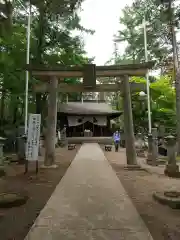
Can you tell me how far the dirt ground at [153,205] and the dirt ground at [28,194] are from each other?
6.64ft

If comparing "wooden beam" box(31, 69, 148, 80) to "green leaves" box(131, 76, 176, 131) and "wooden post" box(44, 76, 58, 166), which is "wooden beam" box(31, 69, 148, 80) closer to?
"wooden post" box(44, 76, 58, 166)

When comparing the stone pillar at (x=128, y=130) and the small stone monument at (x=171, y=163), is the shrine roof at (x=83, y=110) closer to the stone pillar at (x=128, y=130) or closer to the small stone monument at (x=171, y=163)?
the stone pillar at (x=128, y=130)

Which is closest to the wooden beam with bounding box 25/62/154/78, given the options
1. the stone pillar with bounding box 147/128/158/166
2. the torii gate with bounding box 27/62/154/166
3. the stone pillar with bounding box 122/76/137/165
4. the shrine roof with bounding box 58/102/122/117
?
the torii gate with bounding box 27/62/154/166

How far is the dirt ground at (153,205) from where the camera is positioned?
3756 millimetres

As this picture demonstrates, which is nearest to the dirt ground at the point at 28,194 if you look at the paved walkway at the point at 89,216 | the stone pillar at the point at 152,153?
the paved walkway at the point at 89,216

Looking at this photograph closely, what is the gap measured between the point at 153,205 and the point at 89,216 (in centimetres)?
161

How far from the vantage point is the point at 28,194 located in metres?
5.97

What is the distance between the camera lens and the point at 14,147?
18250 millimetres

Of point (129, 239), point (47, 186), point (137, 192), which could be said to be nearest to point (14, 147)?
point (47, 186)

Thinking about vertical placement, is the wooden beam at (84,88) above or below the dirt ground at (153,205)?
above

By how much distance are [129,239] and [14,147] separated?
53.2ft

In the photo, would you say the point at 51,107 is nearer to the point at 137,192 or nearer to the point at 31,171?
the point at 31,171

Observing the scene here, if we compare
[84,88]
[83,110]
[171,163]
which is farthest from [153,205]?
[83,110]

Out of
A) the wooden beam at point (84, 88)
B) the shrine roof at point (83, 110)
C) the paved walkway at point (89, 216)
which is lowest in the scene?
the paved walkway at point (89, 216)
